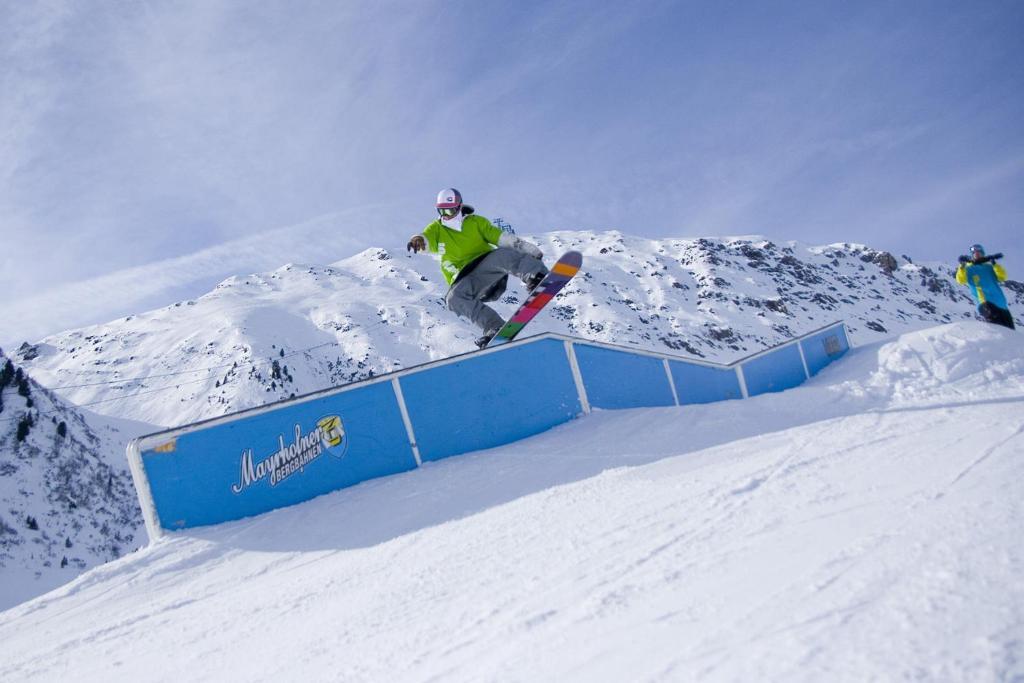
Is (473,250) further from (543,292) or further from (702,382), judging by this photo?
(702,382)

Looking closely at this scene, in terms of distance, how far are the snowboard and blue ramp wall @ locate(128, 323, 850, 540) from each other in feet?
0.62

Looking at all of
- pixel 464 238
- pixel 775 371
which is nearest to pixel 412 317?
pixel 775 371

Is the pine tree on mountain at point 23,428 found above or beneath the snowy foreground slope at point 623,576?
above

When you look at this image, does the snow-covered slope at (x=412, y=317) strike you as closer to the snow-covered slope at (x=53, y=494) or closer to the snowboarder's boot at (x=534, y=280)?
the snow-covered slope at (x=53, y=494)

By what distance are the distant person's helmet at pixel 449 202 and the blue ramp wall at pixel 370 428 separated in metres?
1.82

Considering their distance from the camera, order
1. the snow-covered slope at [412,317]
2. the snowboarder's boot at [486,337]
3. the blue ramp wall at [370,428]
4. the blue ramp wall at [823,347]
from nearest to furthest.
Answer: the blue ramp wall at [370,428]
the snowboarder's boot at [486,337]
the blue ramp wall at [823,347]
the snow-covered slope at [412,317]

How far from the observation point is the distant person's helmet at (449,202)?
6.75m

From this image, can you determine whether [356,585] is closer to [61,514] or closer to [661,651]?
[661,651]

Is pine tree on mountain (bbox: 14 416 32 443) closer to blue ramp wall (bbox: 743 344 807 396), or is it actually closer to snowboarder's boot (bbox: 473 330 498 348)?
snowboarder's boot (bbox: 473 330 498 348)

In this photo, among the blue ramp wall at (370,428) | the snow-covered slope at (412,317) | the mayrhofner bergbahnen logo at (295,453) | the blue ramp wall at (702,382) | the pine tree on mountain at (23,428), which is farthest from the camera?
the snow-covered slope at (412,317)

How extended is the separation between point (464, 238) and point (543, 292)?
1198mm

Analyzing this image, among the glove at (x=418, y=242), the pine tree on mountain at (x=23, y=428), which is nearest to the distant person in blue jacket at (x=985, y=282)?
the glove at (x=418, y=242)

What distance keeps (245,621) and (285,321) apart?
103141 mm

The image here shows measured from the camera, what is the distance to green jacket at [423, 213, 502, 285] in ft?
22.4
